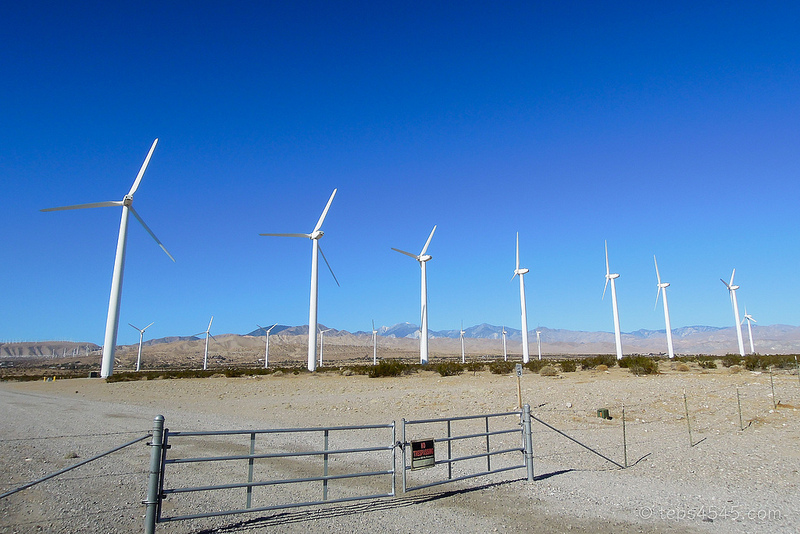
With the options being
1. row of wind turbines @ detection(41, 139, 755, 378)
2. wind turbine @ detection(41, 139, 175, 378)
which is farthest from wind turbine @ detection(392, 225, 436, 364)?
wind turbine @ detection(41, 139, 175, 378)

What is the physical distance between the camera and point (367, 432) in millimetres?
18047

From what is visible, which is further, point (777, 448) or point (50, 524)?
point (777, 448)

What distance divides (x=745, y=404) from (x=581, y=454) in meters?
13.7

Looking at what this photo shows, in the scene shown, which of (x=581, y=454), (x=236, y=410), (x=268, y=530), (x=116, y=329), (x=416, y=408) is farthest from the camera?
(x=116, y=329)

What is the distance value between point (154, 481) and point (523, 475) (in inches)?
307

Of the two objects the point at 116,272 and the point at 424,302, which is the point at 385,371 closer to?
the point at 424,302

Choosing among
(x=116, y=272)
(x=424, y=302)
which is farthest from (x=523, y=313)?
(x=116, y=272)

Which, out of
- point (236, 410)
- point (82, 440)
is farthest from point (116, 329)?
point (82, 440)

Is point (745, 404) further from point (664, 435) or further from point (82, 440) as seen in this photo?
point (82, 440)

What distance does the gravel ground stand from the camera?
830 cm

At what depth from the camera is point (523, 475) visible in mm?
11539

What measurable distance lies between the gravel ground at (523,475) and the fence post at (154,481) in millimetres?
748

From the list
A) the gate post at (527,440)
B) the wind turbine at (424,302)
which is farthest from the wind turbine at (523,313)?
the gate post at (527,440)

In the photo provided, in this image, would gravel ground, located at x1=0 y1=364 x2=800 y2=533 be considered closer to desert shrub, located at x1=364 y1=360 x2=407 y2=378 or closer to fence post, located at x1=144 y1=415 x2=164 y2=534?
fence post, located at x1=144 y1=415 x2=164 y2=534
